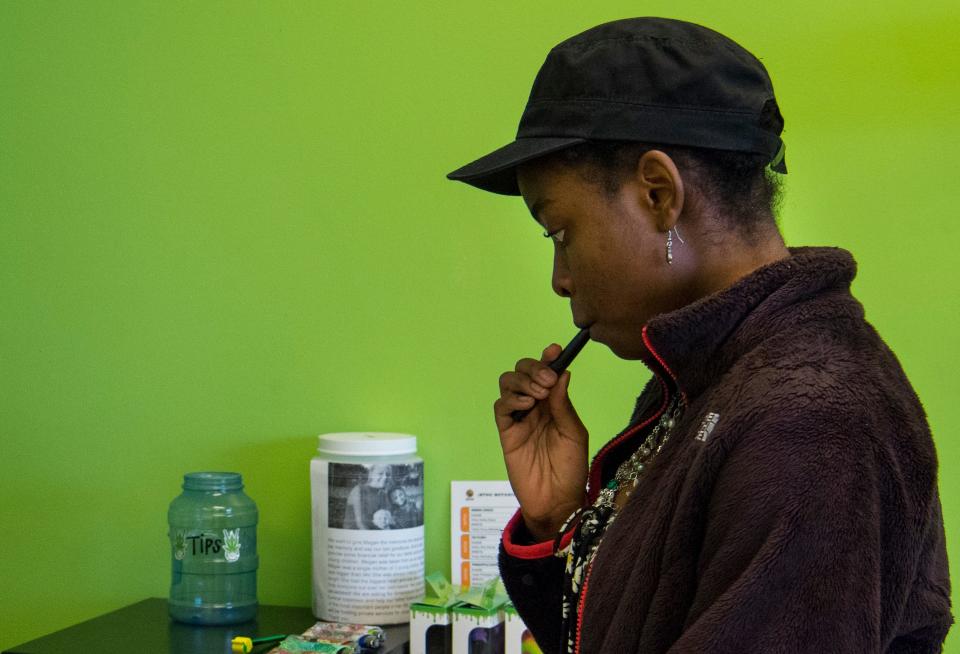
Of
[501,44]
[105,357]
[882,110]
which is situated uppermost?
[501,44]

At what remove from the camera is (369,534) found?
69.1 inches

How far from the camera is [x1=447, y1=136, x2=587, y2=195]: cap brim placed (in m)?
0.91

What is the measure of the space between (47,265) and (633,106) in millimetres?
1515

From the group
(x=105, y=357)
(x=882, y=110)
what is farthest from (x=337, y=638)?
(x=882, y=110)

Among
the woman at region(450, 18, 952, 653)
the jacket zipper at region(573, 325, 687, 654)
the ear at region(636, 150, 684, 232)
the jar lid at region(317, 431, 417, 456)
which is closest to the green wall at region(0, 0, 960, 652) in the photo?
the jar lid at region(317, 431, 417, 456)

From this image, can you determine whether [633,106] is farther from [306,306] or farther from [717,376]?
[306,306]

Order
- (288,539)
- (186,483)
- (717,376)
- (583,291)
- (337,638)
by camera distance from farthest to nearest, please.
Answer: (288,539) → (186,483) → (337,638) → (583,291) → (717,376)

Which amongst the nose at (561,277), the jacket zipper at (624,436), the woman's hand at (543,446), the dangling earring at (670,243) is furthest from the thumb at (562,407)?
the dangling earring at (670,243)

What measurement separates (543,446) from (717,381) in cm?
46

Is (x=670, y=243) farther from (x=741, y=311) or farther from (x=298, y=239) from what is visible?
(x=298, y=239)

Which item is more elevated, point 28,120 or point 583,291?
point 28,120

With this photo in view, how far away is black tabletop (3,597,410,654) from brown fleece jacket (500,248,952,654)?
90cm

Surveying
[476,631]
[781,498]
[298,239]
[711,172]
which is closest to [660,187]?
[711,172]

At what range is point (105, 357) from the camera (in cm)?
204
